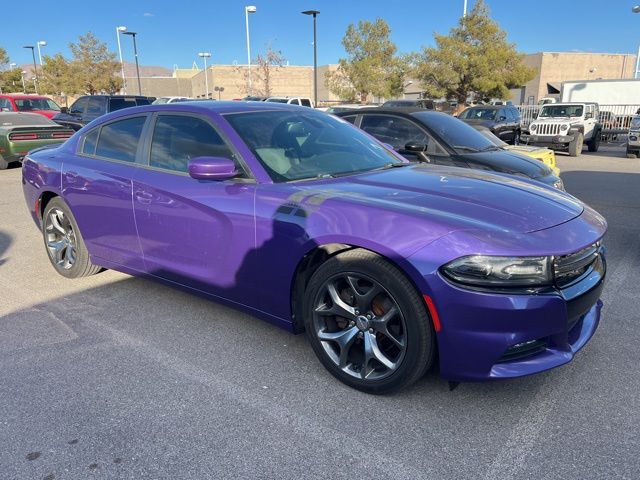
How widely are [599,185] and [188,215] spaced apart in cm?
1003

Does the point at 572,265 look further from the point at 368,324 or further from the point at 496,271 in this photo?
the point at 368,324

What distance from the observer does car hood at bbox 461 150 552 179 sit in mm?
6273

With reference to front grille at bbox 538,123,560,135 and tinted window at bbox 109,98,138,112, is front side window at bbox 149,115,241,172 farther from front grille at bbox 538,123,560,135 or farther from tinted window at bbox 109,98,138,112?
front grille at bbox 538,123,560,135

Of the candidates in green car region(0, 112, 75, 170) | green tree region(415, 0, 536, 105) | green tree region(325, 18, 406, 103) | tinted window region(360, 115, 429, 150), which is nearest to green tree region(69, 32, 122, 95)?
green tree region(325, 18, 406, 103)

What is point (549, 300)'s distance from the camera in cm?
245

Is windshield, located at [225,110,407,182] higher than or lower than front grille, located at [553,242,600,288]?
higher

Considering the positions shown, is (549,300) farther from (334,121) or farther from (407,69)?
(407,69)

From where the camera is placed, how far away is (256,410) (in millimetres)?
2768

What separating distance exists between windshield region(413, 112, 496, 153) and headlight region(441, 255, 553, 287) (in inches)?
174

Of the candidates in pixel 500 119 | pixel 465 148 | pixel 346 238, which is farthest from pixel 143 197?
pixel 500 119

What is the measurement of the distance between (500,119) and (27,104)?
18.3 m

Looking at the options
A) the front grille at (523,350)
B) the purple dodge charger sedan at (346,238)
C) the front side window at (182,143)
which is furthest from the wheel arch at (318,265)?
the front side window at (182,143)

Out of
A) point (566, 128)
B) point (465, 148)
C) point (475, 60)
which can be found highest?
point (475, 60)

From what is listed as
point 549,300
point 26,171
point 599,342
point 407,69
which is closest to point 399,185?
point 549,300
